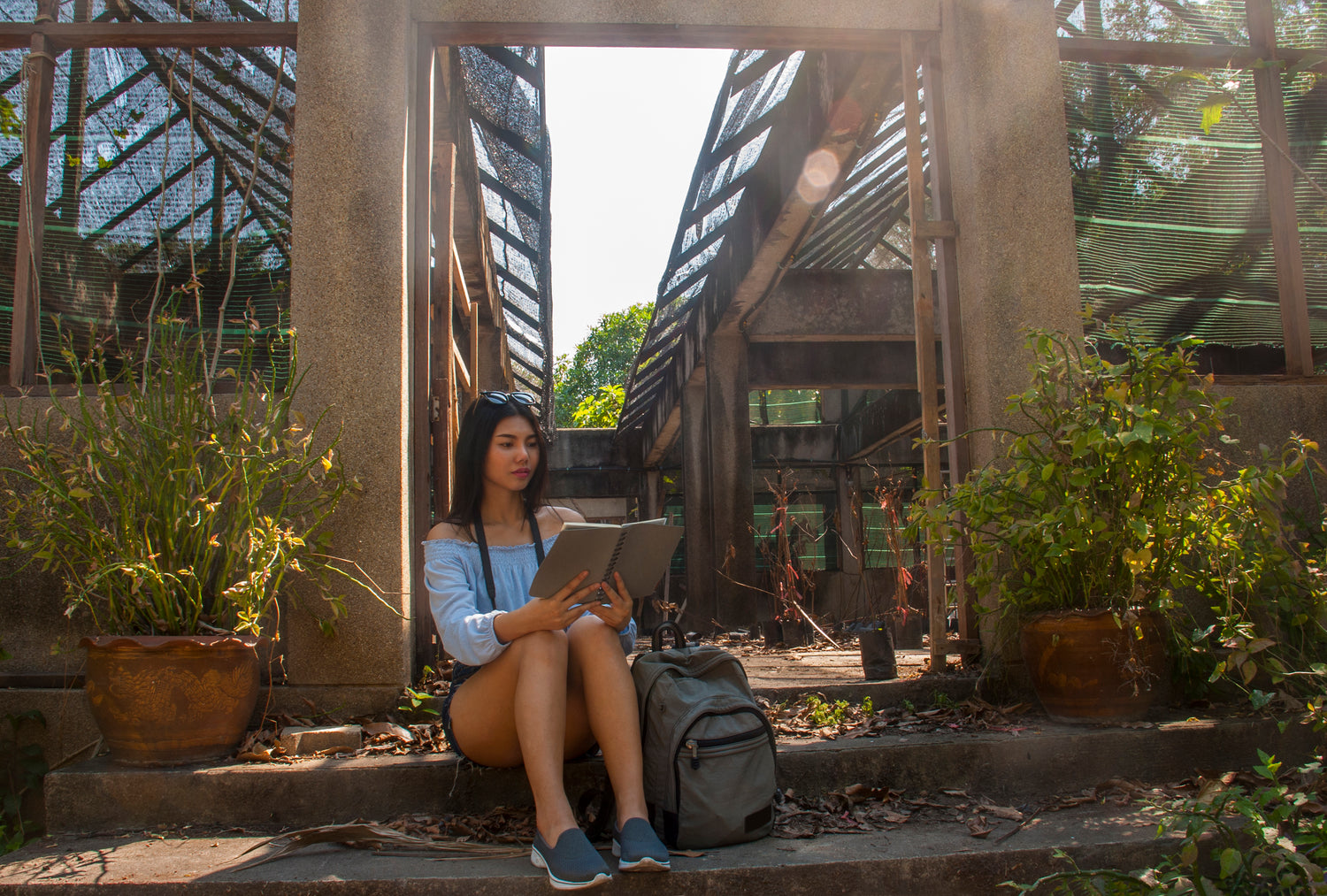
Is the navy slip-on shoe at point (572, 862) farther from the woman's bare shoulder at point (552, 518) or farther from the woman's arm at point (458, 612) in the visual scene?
the woman's bare shoulder at point (552, 518)

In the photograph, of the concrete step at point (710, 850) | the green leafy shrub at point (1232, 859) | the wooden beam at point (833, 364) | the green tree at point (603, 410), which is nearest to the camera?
the green leafy shrub at point (1232, 859)

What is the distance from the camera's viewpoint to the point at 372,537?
9.90 ft

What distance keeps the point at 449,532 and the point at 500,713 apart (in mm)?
518

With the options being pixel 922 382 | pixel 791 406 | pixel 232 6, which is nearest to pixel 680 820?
pixel 922 382

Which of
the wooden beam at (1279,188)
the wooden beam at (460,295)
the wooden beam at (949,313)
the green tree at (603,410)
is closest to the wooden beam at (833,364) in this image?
the wooden beam at (460,295)

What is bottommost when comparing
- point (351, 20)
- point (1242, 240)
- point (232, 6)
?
point (1242, 240)

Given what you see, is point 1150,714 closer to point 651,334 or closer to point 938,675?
point 938,675

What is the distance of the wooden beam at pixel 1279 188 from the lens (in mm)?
3744

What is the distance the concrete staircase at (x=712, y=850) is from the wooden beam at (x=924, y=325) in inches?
24.5

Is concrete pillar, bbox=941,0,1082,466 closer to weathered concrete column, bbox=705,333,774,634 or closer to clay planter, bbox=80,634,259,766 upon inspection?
clay planter, bbox=80,634,259,766

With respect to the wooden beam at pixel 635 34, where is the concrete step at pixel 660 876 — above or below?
below

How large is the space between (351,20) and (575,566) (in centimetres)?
228

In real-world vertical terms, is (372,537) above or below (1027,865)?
above

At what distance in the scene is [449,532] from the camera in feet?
8.13
